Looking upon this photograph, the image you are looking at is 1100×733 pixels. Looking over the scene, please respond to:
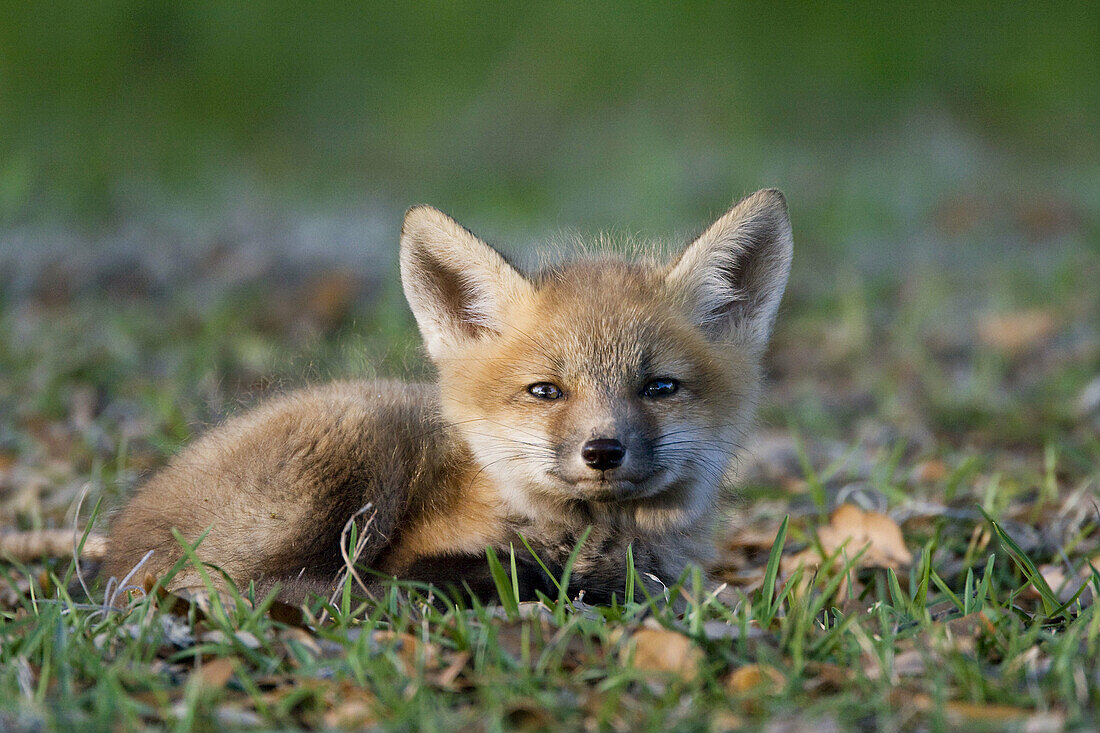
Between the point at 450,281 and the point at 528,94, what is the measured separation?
32.9 ft

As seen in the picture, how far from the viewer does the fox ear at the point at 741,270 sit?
3492 mm

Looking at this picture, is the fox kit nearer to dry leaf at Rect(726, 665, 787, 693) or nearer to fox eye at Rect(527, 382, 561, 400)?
fox eye at Rect(527, 382, 561, 400)

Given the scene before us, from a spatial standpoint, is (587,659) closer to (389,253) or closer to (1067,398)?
(1067,398)

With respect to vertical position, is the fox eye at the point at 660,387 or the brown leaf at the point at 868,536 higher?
the fox eye at the point at 660,387

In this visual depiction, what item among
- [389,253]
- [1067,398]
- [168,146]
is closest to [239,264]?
[389,253]

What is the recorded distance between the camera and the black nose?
9.79ft

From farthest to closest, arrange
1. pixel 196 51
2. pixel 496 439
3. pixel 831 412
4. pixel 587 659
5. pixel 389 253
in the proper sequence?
1. pixel 196 51
2. pixel 389 253
3. pixel 831 412
4. pixel 496 439
5. pixel 587 659

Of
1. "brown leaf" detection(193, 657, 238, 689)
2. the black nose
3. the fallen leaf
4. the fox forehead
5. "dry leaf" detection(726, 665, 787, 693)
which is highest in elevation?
the fox forehead

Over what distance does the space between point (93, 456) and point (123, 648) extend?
2628mm

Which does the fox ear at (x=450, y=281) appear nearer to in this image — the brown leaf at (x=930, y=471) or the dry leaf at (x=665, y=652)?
the dry leaf at (x=665, y=652)

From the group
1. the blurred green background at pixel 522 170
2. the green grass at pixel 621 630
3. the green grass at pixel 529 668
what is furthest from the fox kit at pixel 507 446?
the blurred green background at pixel 522 170

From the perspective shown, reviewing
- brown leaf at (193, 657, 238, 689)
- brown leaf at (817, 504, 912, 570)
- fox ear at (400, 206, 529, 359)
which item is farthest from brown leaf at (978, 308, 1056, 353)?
brown leaf at (193, 657, 238, 689)

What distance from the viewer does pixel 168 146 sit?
10812 mm

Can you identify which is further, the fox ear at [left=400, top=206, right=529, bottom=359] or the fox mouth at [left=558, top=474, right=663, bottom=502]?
the fox ear at [left=400, top=206, right=529, bottom=359]
